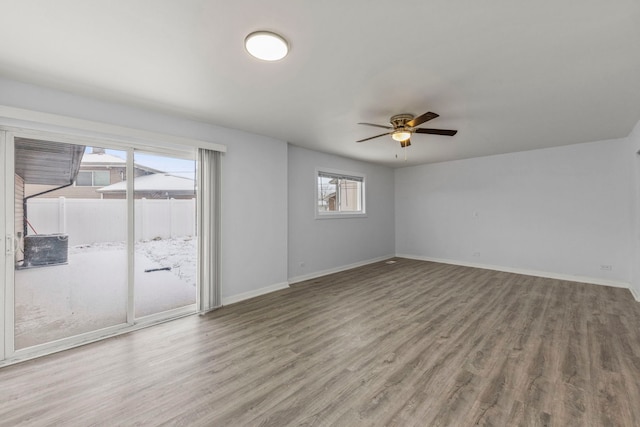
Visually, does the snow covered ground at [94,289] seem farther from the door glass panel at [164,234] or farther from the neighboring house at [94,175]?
the neighboring house at [94,175]

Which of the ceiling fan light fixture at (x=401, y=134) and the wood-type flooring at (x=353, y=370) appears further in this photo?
the ceiling fan light fixture at (x=401, y=134)

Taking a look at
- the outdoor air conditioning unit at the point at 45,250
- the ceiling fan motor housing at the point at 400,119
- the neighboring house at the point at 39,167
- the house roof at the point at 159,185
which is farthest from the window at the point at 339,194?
the outdoor air conditioning unit at the point at 45,250

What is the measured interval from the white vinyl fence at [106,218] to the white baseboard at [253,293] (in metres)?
1.10

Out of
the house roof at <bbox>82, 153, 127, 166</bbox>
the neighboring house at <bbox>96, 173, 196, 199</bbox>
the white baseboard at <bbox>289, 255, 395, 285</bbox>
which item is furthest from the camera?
the white baseboard at <bbox>289, 255, 395, 285</bbox>

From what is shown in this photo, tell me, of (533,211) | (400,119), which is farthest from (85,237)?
(533,211)

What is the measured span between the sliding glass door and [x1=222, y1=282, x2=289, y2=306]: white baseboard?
1.52 ft

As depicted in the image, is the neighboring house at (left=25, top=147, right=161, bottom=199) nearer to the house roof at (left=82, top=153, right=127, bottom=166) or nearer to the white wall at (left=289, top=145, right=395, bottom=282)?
the house roof at (left=82, top=153, right=127, bottom=166)

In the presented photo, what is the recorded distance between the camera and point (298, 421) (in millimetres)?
1721

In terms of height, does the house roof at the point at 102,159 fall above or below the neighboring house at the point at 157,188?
above

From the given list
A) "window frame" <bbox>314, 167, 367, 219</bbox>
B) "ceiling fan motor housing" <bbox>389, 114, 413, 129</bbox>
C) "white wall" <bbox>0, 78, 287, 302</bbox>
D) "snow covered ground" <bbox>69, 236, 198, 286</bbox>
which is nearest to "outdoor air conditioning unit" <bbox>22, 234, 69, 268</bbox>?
"snow covered ground" <bbox>69, 236, 198, 286</bbox>

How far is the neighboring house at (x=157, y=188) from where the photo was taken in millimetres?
3055

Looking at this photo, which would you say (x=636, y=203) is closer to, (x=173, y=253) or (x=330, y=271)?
(x=330, y=271)

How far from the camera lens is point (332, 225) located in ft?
19.2

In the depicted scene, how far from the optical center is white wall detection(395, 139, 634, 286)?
15.4 feet
